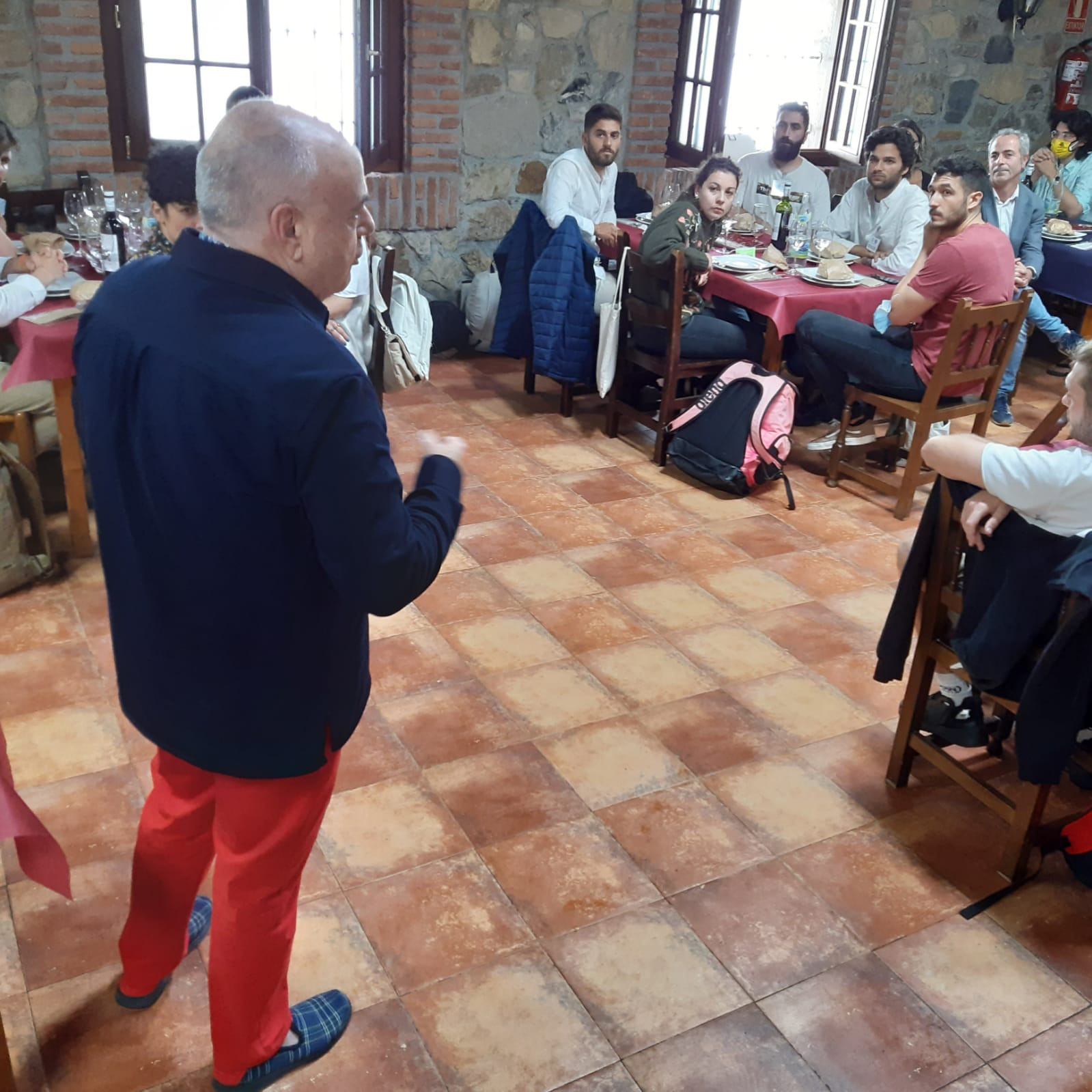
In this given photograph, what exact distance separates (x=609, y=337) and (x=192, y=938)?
115 inches

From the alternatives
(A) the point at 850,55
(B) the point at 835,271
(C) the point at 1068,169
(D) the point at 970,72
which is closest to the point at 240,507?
(B) the point at 835,271

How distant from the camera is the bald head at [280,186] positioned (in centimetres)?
116

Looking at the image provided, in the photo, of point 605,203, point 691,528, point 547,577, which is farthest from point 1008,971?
point 605,203

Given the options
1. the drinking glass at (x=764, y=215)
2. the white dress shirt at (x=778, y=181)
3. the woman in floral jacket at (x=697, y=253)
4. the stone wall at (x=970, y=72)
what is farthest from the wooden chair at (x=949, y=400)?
the stone wall at (x=970, y=72)

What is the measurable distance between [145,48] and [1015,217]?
3861 millimetres

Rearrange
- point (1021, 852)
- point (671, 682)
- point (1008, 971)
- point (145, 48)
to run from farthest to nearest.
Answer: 1. point (145, 48)
2. point (671, 682)
3. point (1021, 852)
4. point (1008, 971)

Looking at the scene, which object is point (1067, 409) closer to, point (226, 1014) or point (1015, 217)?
point (226, 1014)

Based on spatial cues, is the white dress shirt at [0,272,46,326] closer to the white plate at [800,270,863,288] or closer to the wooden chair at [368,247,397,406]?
the wooden chair at [368,247,397,406]

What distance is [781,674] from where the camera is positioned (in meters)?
2.96

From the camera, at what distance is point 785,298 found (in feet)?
13.2

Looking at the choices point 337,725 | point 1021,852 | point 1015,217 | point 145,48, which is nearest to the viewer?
point 337,725

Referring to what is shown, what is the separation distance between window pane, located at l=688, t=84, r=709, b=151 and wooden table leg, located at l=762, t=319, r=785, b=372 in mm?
2188

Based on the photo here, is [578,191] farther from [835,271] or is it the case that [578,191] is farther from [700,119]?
[700,119]

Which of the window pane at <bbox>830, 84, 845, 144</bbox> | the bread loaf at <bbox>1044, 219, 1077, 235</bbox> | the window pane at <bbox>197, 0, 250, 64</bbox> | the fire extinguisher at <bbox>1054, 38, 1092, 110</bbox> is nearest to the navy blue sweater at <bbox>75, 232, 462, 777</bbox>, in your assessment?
the window pane at <bbox>197, 0, 250, 64</bbox>
